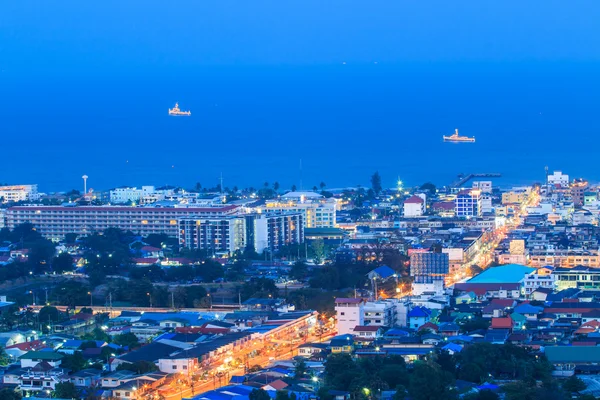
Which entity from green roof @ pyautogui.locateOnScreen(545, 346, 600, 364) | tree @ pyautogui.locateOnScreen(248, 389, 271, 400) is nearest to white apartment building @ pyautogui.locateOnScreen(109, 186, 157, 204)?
green roof @ pyautogui.locateOnScreen(545, 346, 600, 364)

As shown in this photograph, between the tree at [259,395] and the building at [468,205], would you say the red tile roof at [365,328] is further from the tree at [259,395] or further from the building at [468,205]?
the building at [468,205]

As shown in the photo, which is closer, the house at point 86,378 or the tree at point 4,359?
the house at point 86,378

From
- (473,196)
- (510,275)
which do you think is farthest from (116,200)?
(510,275)

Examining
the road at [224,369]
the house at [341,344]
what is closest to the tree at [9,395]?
the road at [224,369]

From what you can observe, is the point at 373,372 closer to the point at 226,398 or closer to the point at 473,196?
the point at 226,398

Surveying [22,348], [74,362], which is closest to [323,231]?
[22,348]
